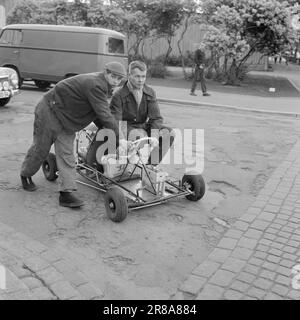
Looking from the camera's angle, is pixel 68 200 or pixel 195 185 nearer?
pixel 68 200

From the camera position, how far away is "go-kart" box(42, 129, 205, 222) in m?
4.53

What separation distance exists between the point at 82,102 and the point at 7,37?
12.0 meters

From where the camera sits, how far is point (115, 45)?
1465 cm

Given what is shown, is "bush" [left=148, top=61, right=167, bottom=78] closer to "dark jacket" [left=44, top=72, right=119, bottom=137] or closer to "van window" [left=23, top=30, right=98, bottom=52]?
"van window" [left=23, top=30, right=98, bottom=52]

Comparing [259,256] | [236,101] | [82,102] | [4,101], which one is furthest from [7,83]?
[259,256]

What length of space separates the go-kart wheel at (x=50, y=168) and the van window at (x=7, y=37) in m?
10.9

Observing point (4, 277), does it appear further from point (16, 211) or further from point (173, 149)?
point (173, 149)

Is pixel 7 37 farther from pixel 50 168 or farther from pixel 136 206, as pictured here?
pixel 136 206

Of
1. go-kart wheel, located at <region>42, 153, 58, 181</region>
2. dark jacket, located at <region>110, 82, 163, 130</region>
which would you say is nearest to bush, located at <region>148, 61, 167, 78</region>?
dark jacket, located at <region>110, 82, 163, 130</region>

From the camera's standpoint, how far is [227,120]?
1140 centimetres

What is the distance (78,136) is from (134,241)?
215cm

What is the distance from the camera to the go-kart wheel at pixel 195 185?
5059mm
